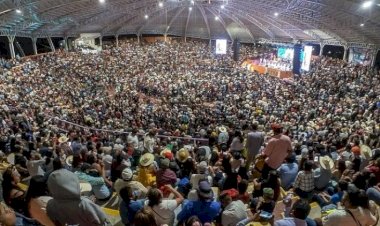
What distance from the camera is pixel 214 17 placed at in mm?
47875

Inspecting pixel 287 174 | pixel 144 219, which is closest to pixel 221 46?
pixel 287 174

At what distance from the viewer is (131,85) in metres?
28.5

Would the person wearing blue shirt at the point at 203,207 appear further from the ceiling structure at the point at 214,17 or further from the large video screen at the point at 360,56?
the large video screen at the point at 360,56

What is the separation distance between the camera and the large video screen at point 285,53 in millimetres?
40188

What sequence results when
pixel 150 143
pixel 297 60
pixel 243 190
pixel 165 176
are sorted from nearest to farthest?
pixel 243 190 → pixel 165 176 → pixel 150 143 → pixel 297 60

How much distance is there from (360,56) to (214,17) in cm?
1913

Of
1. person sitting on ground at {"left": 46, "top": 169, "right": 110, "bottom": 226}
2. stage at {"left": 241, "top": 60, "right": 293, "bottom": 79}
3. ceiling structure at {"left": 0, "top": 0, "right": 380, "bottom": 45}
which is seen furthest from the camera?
stage at {"left": 241, "top": 60, "right": 293, "bottom": 79}

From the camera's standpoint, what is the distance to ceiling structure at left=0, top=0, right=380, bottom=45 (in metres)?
27.9

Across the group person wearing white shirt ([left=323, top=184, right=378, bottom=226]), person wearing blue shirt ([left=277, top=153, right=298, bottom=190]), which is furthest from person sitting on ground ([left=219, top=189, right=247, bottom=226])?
person wearing blue shirt ([left=277, top=153, right=298, bottom=190])

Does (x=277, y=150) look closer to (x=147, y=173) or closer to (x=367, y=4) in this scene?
(x=147, y=173)

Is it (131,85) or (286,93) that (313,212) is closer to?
(286,93)

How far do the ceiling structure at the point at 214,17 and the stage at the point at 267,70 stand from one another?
523 centimetres

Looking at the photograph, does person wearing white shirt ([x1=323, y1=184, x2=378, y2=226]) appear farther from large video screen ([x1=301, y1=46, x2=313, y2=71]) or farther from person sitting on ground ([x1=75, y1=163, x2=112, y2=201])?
large video screen ([x1=301, y1=46, x2=313, y2=71])

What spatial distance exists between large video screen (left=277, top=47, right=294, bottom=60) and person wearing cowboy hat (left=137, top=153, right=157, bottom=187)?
35.8 meters
